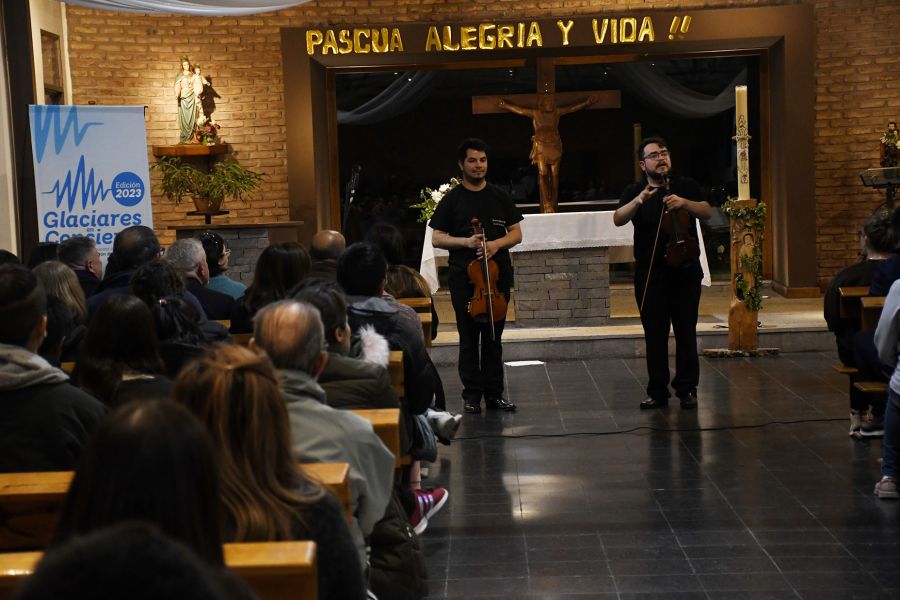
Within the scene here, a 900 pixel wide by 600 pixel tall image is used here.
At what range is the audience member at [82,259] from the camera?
5762mm

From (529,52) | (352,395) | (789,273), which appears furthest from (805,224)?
(352,395)

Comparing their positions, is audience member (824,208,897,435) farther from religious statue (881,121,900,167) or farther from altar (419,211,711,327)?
religious statue (881,121,900,167)

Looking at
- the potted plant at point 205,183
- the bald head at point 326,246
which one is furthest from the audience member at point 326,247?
the potted plant at point 205,183

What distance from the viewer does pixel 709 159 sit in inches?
531

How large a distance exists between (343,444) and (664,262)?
14.9ft

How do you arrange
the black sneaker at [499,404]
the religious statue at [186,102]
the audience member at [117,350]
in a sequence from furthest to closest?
the religious statue at [186,102] → the black sneaker at [499,404] → the audience member at [117,350]

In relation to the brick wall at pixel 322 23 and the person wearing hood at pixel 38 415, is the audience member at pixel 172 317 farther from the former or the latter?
the brick wall at pixel 322 23

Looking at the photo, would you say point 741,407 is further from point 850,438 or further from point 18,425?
point 18,425

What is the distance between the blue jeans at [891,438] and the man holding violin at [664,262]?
2039 millimetres

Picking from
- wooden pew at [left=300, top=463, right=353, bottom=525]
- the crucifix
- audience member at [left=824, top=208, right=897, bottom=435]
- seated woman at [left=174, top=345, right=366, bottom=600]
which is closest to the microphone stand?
the crucifix

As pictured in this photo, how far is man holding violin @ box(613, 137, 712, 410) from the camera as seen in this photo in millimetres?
7051

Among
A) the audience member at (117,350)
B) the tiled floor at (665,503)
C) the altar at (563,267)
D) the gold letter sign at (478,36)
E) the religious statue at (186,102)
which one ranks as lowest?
the tiled floor at (665,503)

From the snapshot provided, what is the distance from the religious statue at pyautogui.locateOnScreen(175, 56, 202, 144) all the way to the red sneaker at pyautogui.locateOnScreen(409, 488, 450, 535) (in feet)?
26.0

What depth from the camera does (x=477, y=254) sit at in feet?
23.3
